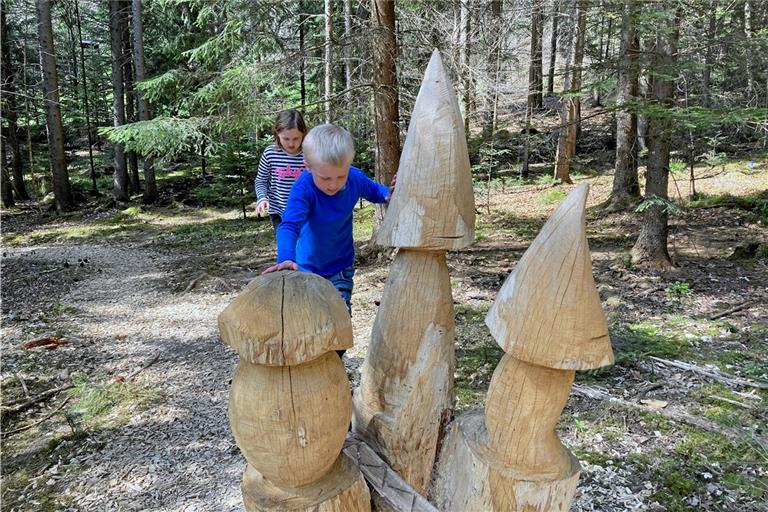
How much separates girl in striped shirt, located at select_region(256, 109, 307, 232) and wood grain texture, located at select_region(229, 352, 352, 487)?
2.09 meters

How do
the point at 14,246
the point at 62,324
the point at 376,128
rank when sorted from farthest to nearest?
the point at 14,246
the point at 376,128
the point at 62,324

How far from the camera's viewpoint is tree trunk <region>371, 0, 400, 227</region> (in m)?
6.09

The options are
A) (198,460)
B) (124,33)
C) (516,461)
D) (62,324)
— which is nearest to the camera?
(516,461)

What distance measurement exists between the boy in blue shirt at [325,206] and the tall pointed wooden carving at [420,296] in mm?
260

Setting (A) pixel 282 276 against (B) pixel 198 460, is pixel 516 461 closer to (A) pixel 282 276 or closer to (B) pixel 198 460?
(A) pixel 282 276

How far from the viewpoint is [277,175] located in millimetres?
3469

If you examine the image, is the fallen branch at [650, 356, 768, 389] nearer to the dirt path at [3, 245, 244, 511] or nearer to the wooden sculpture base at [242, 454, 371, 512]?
the dirt path at [3, 245, 244, 511]

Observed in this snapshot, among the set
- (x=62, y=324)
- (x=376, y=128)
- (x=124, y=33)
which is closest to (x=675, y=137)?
(x=376, y=128)

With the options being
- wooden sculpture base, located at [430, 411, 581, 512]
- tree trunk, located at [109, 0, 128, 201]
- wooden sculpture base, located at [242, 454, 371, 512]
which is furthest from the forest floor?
tree trunk, located at [109, 0, 128, 201]

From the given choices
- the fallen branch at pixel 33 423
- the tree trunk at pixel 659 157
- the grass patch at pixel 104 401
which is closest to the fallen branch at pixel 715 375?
the tree trunk at pixel 659 157

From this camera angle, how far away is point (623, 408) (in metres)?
3.57

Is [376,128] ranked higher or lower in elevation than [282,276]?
higher

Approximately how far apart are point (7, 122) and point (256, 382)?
16.0 m

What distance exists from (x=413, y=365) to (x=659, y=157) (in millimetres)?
5386
